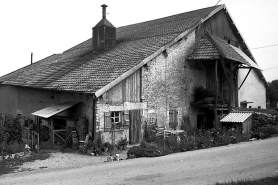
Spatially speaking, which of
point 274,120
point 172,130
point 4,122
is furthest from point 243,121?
point 4,122

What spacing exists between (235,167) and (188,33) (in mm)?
11300

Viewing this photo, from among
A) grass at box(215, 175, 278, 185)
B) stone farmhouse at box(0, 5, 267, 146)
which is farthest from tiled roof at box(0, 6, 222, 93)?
grass at box(215, 175, 278, 185)

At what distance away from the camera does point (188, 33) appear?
734 inches

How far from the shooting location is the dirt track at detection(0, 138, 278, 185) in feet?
26.9

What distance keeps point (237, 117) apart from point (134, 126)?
6.02 metres

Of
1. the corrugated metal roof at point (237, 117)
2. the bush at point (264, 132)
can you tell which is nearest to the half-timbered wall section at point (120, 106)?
the corrugated metal roof at point (237, 117)

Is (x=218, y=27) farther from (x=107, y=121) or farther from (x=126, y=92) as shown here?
(x=107, y=121)

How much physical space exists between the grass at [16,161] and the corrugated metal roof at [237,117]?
9904 millimetres

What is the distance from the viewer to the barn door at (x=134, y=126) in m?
15.3

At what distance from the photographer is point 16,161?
440 inches

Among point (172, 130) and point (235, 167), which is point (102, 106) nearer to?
point (172, 130)

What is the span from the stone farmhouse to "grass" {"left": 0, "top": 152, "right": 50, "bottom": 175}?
250 centimetres

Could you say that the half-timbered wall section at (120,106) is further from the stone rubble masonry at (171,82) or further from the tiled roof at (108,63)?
the tiled roof at (108,63)

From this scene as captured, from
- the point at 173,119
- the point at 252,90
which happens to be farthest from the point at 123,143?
the point at 252,90
